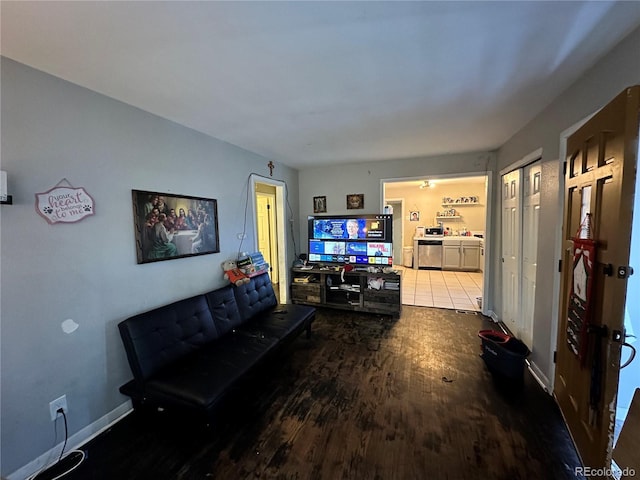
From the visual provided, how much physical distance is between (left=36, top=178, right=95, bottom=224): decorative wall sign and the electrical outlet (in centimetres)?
110

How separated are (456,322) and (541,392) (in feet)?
4.73

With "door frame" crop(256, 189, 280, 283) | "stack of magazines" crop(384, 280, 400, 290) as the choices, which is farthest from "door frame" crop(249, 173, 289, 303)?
"stack of magazines" crop(384, 280, 400, 290)

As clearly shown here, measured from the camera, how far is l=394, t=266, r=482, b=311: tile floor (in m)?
4.36

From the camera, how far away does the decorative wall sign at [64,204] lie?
1539mm

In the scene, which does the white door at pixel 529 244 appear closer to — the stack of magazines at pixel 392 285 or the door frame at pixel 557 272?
the door frame at pixel 557 272

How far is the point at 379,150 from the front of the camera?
11.5 ft

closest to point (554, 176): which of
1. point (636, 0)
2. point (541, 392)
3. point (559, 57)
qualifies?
point (559, 57)

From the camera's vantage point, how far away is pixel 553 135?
2.09m

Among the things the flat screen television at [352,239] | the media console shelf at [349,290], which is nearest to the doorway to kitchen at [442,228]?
the media console shelf at [349,290]

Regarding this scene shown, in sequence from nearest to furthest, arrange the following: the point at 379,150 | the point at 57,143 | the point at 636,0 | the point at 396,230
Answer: the point at 636,0 → the point at 57,143 → the point at 379,150 → the point at 396,230

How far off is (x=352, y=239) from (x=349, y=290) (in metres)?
0.79

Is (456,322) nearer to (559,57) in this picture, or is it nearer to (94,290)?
(559,57)

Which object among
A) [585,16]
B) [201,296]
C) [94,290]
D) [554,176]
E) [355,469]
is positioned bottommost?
[355,469]

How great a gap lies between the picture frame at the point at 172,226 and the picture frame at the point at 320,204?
2096 mm
